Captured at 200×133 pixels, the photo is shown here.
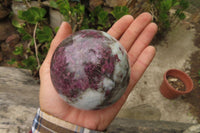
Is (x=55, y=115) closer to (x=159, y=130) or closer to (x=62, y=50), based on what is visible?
(x=62, y=50)

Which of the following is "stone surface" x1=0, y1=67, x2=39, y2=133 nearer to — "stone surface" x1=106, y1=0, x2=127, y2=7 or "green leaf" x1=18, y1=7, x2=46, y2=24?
"green leaf" x1=18, y1=7, x2=46, y2=24

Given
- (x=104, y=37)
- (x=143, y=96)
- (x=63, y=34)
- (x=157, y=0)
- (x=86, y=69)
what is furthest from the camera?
(x=157, y=0)

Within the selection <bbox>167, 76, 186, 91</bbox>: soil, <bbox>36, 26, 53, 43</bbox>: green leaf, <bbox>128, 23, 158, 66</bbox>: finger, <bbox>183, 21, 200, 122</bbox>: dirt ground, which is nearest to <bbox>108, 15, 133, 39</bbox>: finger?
<bbox>128, 23, 158, 66</bbox>: finger

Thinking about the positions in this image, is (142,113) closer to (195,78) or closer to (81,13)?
(195,78)

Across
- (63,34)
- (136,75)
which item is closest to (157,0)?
(136,75)

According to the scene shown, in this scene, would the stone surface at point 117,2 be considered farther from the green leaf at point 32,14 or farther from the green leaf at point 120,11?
the green leaf at point 32,14

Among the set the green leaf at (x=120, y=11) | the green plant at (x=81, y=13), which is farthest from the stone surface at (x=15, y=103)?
the green leaf at (x=120, y=11)
